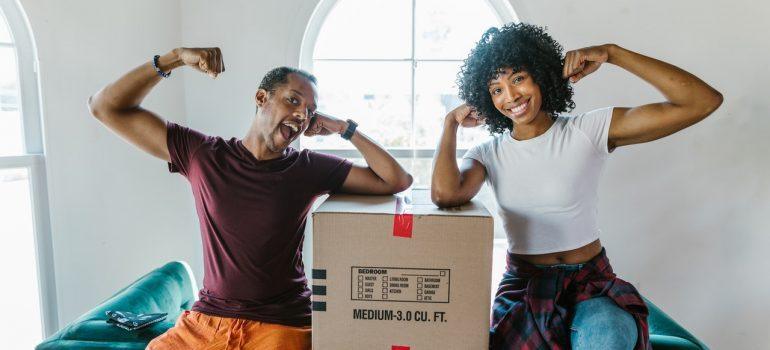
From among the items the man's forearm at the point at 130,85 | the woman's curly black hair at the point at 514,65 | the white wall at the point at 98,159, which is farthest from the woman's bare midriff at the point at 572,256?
the white wall at the point at 98,159

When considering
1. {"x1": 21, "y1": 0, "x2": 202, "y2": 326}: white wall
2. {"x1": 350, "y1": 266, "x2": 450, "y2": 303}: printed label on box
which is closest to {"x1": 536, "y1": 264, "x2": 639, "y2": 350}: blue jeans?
{"x1": 350, "y1": 266, "x2": 450, "y2": 303}: printed label on box

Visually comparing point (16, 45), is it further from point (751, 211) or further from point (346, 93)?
point (751, 211)

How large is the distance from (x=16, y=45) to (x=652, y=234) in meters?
2.42

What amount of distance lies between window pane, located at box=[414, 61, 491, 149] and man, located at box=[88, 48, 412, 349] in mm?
698

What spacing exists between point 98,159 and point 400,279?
135cm

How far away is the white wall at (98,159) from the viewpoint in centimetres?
170

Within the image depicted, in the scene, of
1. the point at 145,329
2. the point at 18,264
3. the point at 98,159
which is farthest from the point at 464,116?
the point at 18,264

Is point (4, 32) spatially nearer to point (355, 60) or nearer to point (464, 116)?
point (355, 60)

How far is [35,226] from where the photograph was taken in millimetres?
1742

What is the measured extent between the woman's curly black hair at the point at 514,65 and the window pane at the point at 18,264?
5.07 ft

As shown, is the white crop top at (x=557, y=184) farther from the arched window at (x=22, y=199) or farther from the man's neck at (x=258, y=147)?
the arched window at (x=22, y=199)

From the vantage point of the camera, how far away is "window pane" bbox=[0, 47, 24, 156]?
1667 millimetres

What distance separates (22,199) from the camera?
1.73 metres

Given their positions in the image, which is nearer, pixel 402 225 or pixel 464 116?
pixel 402 225
